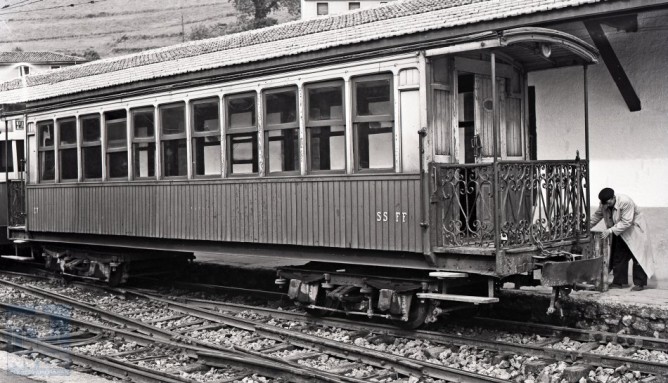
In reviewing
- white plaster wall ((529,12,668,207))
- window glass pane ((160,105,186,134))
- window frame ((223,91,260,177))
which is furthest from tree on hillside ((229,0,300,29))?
window frame ((223,91,260,177))

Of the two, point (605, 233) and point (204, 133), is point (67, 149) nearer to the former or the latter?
point (204, 133)

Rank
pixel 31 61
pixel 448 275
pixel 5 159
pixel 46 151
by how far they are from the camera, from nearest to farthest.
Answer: pixel 448 275 → pixel 46 151 → pixel 5 159 → pixel 31 61

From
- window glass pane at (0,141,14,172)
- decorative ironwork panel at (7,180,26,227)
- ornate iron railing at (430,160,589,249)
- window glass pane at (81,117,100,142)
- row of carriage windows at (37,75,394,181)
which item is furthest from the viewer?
window glass pane at (0,141,14,172)

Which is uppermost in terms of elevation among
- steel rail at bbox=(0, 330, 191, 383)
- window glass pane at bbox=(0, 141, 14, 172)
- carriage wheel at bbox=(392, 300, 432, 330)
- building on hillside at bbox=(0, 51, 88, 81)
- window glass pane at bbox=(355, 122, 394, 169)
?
building on hillside at bbox=(0, 51, 88, 81)

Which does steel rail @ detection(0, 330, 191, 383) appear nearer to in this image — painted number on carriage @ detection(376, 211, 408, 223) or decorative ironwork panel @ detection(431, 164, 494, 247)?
painted number on carriage @ detection(376, 211, 408, 223)

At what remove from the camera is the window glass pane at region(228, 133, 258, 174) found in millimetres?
9951

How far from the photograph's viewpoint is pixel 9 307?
10727 mm

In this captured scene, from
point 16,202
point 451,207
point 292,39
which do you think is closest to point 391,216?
point 451,207

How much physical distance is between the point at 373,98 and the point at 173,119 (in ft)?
12.0

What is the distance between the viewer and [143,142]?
37.9 ft

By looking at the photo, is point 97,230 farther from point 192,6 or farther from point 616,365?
point 192,6

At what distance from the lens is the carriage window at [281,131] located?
30.9 feet

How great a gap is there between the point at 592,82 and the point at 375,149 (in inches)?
Answer: 171

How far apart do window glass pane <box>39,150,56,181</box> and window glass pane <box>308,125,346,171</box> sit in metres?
6.00
